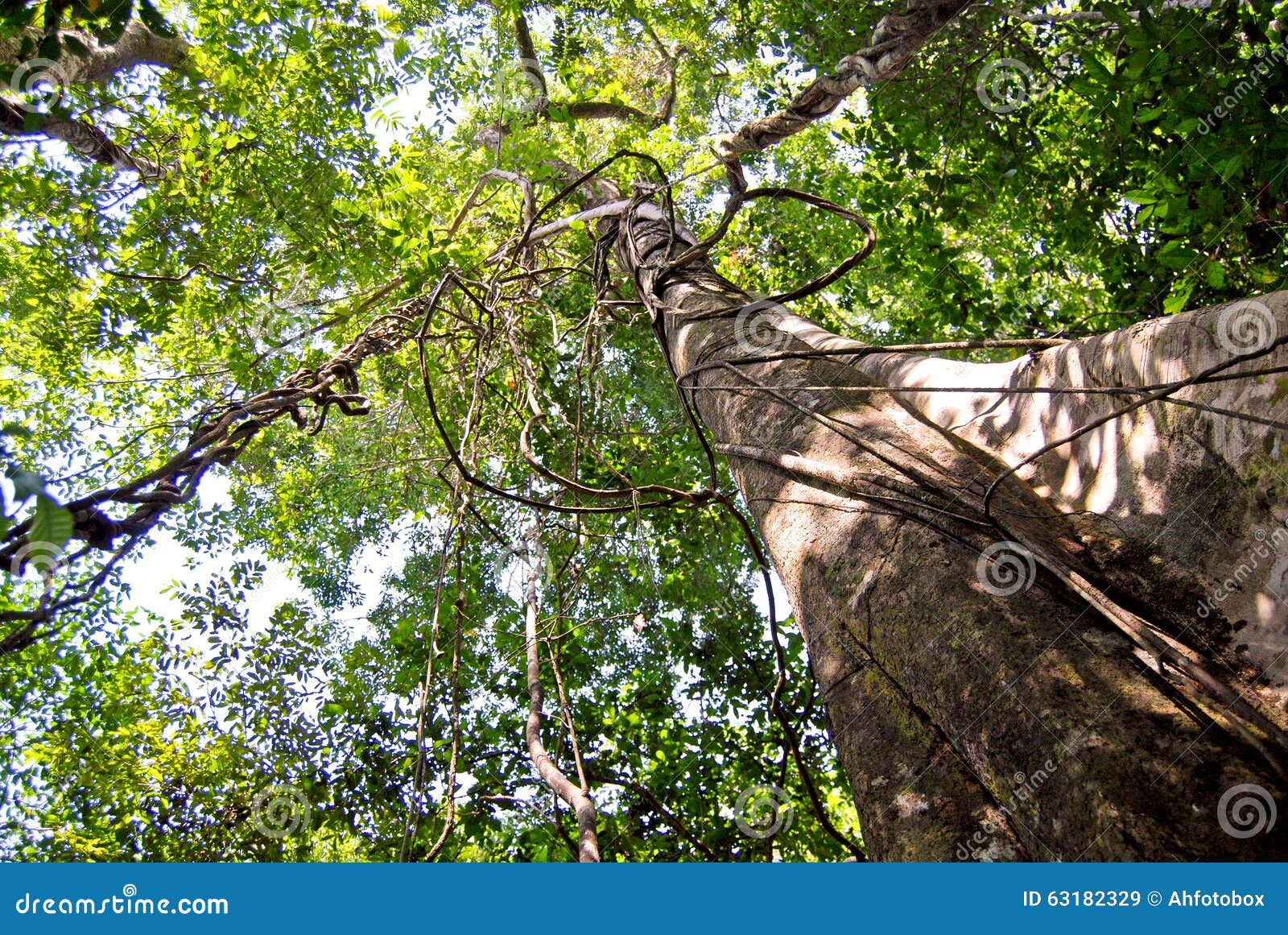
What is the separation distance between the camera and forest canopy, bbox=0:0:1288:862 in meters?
2.81

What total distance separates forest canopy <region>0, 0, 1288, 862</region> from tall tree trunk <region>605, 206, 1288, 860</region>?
1.90 feet

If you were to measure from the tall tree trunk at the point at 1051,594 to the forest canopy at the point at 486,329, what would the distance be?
579mm

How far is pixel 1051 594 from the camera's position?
126cm

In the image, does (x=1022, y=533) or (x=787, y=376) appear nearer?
(x=1022, y=533)

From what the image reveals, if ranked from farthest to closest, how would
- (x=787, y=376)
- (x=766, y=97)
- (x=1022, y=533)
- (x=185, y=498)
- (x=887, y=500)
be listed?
(x=766, y=97), (x=787, y=376), (x=887, y=500), (x=1022, y=533), (x=185, y=498)

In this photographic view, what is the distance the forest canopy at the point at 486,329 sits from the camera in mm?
2812

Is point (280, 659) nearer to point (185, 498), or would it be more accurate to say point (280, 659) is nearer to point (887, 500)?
point (185, 498)

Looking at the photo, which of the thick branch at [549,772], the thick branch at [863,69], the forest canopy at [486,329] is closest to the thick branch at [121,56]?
the forest canopy at [486,329]

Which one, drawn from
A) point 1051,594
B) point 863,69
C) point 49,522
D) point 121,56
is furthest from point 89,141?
point 1051,594

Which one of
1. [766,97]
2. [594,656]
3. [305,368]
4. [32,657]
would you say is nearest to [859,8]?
[766,97]

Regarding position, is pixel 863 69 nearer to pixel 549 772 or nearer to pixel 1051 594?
pixel 1051 594

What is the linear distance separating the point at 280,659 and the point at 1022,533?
3.80m

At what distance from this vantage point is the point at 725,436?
2.22m

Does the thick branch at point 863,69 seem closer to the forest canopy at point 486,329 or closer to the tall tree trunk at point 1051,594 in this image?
the forest canopy at point 486,329
